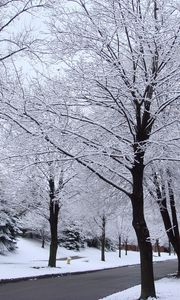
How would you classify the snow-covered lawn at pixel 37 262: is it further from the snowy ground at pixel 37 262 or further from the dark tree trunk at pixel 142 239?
the dark tree trunk at pixel 142 239

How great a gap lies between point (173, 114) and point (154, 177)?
149 inches

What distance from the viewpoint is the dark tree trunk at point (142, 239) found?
1151 centimetres

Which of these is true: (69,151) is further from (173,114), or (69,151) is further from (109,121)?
(173,114)

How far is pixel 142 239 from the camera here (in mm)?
11562

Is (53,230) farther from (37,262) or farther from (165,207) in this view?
(165,207)

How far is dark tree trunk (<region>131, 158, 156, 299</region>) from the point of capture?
1151 centimetres

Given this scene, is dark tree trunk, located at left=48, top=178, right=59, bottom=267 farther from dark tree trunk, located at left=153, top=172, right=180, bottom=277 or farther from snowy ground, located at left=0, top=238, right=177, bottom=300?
dark tree trunk, located at left=153, top=172, right=180, bottom=277

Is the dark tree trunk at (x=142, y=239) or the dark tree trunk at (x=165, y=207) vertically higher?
the dark tree trunk at (x=165, y=207)

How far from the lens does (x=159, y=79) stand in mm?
11016

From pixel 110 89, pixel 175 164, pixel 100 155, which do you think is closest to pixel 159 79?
pixel 110 89

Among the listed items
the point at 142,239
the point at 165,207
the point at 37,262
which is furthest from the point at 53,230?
A: the point at 142,239

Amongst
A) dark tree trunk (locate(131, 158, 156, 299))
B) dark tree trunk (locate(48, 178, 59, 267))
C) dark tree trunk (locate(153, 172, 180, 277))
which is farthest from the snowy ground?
dark tree trunk (locate(131, 158, 156, 299))

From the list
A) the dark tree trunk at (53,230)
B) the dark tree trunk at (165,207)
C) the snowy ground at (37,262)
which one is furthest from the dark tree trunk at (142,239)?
the dark tree trunk at (53,230)

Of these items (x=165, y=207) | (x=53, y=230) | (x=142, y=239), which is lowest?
(x=142, y=239)
